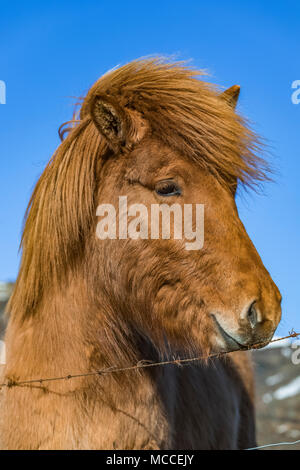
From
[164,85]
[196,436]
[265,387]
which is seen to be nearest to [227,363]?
[196,436]

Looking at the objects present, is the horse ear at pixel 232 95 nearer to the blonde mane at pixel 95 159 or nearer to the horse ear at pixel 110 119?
the blonde mane at pixel 95 159

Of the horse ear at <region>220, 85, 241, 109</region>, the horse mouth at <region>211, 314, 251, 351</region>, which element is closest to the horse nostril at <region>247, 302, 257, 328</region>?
the horse mouth at <region>211, 314, 251, 351</region>

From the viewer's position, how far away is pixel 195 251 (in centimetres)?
301

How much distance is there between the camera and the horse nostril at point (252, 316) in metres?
2.71

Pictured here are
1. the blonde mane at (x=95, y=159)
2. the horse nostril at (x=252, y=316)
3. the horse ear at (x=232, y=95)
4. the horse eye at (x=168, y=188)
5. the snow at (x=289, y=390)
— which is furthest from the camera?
the snow at (x=289, y=390)

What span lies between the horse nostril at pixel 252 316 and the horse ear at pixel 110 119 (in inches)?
52.3

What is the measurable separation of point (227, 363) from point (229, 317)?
112 inches

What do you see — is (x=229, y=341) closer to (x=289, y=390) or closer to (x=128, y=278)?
(x=128, y=278)

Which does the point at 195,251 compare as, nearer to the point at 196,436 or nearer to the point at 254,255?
the point at 254,255

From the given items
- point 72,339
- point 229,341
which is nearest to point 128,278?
point 72,339

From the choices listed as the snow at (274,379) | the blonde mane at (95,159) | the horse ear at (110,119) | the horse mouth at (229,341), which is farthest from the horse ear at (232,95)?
the snow at (274,379)

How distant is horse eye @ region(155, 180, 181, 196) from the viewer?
3.09 meters

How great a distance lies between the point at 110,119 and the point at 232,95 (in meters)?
1.17

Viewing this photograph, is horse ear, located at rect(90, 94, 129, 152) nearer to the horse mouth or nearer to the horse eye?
the horse eye
